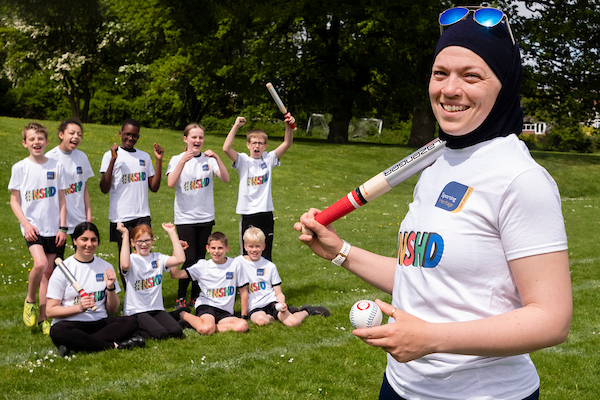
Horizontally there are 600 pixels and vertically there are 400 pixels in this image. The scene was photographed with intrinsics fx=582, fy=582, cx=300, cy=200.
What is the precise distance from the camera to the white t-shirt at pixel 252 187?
27.7ft

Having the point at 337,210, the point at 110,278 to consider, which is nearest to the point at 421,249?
the point at 337,210

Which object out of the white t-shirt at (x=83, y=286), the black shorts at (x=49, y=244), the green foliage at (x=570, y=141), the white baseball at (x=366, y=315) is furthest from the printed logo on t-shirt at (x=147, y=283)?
the green foliage at (x=570, y=141)

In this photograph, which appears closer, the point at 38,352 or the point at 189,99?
the point at 38,352

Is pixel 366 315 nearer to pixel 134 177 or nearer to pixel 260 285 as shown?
pixel 260 285

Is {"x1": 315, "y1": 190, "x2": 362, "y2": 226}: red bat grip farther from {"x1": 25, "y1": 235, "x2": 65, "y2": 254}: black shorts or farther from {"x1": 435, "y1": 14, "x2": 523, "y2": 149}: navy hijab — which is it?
{"x1": 25, "y1": 235, "x2": 65, "y2": 254}: black shorts

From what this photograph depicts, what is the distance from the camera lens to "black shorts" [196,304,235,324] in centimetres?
726

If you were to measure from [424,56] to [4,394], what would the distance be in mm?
28574

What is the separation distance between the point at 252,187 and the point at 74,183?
7.97ft

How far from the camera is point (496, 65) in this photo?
6.09 feet

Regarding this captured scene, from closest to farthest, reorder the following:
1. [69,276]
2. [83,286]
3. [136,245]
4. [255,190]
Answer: [69,276]
[83,286]
[136,245]
[255,190]

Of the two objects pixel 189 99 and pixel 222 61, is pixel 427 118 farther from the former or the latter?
pixel 189 99

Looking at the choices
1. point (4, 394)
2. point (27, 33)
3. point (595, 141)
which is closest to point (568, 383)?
point (4, 394)

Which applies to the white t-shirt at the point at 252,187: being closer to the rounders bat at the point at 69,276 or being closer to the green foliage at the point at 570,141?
the rounders bat at the point at 69,276

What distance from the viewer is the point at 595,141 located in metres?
61.4
